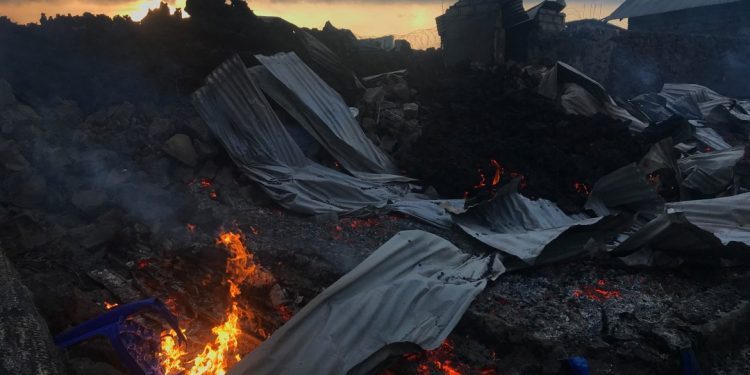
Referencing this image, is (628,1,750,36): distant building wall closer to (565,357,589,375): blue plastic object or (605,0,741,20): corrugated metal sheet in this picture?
(605,0,741,20): corrugated metal sheet

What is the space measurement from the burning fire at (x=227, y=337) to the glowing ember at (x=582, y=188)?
395cm

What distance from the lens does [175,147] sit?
6043mm

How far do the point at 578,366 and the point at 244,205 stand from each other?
397 cm

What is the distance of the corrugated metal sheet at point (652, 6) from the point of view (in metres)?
20.0

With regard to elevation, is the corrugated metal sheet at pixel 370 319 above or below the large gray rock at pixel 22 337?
below

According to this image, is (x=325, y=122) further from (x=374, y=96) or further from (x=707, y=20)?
(x=707, y=20)

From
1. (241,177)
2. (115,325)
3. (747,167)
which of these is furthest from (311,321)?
(747,167)

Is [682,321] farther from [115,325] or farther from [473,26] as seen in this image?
[473,26]

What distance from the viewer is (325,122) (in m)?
6.84

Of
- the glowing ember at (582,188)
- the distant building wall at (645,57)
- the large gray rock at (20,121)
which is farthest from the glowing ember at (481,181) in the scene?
the large gray rock at (20,121)

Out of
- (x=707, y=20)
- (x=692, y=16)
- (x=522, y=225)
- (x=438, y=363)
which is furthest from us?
(x=692, y=16)

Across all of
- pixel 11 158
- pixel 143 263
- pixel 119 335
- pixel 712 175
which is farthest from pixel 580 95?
pixel 11 158

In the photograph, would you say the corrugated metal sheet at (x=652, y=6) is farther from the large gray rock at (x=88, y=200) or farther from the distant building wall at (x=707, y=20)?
the large gray rock at (x=88, y=200)

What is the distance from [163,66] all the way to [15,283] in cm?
483
